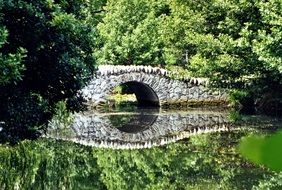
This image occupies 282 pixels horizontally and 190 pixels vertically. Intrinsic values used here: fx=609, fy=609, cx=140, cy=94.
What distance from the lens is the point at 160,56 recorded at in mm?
47875

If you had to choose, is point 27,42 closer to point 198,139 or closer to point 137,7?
point 198,139

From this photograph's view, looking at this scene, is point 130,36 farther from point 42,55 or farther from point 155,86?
point 42,55

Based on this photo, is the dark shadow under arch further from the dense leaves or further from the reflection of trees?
the reflection of trees

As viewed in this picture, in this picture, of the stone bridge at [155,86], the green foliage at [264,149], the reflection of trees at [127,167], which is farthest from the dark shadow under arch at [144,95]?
the reflection of trees at [127,167]

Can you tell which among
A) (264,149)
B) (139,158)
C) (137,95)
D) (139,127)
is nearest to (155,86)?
(137,95)

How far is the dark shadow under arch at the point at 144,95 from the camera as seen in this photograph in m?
42.3

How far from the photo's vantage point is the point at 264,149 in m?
20.5

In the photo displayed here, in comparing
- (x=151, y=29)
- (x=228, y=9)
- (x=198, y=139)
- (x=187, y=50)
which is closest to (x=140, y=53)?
(x=151, y=29)

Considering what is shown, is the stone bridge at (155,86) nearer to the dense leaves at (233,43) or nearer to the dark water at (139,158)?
the dense leaves at (233,43)

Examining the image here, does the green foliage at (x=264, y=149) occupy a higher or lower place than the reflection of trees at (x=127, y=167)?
higher

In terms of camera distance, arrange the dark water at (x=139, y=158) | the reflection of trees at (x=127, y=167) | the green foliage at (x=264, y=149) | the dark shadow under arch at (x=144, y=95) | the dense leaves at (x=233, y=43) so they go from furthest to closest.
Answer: the dark shadow under arch at (x=144, y=95) < the dense leaves at (x=233, y=43) < the green foliage at (x=264, y=149) < the dark water at (x=139, y=158) < the reflection of trees at (x=127, y=167)

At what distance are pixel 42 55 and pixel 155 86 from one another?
25.8 metres

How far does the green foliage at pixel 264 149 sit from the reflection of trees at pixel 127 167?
427mm

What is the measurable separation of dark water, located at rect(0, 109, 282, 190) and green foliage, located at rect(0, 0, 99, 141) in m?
1.66
